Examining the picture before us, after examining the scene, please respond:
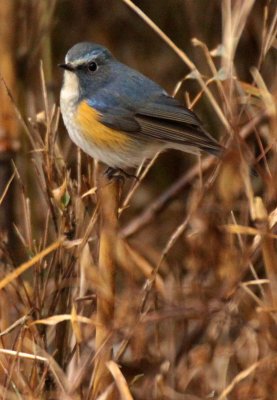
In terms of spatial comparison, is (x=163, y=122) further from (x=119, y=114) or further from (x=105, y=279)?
(x=105, y=279)

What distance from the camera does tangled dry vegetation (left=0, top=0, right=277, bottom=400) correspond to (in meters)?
2.52

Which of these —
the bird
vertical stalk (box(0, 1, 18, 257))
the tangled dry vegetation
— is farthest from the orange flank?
vertical stalk (box(0, 1, 18, 257))

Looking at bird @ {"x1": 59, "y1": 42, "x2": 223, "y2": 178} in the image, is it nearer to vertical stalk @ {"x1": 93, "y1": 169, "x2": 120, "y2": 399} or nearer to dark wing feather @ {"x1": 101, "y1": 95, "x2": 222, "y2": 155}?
dark wing feather @ {"x1": 101, "y1": 95, "x2": 222, "y2": 155}

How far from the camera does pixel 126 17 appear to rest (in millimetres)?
6770

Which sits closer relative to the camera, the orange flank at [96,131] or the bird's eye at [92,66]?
the orange flank at [96,131]

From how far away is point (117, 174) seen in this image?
3609 millimetres

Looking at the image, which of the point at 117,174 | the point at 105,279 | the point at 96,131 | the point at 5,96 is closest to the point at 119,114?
the point at 96,131

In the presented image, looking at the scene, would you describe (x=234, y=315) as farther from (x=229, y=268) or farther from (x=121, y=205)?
(x=121, y=205)

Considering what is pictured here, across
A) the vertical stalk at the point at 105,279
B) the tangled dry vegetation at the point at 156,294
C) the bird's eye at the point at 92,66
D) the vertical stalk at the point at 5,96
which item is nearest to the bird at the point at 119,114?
the bird's eye at the point at 92,66

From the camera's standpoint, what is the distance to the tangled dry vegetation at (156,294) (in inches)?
99.3

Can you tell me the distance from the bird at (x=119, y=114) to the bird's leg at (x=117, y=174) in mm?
40

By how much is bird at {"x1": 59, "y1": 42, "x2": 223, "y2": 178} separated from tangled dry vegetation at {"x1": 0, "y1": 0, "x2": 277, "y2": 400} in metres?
0.32

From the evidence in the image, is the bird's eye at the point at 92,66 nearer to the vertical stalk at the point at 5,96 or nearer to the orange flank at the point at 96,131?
the orange flank at the point at 96,131

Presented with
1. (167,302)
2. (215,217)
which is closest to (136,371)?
(167,302)
